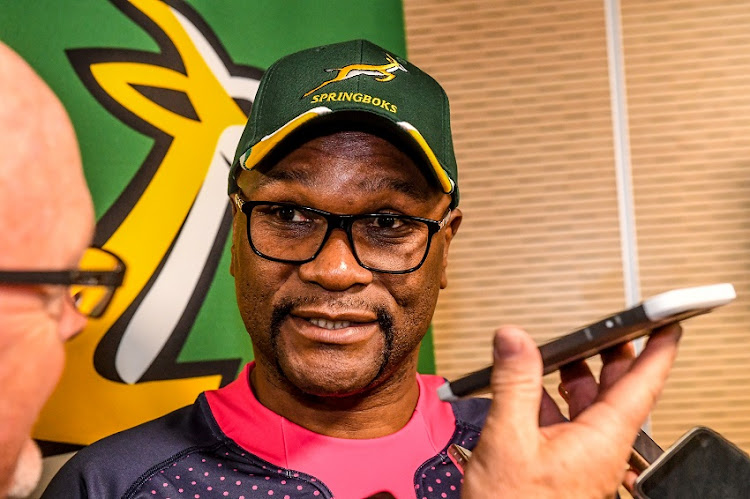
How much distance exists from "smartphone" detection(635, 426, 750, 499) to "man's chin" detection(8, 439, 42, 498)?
667mm

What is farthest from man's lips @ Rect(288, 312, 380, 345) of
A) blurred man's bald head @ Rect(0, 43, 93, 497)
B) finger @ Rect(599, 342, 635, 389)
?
blurred man's bald head @ Rect(0, 43, 93, 497)

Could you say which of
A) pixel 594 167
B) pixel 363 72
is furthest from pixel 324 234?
pixel 594 167

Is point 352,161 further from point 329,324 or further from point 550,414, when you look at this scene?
point 550,414

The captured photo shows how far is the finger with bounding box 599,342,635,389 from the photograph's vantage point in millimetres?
944

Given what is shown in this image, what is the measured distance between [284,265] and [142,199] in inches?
16.4

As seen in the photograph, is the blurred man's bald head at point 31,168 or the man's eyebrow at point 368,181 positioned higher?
the man's eyebrow at point 368,181

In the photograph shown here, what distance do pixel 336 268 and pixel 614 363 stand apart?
1.31 ft

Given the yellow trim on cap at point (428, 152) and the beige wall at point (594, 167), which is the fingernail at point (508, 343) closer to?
the yellow trim on cap at point (428, 152)

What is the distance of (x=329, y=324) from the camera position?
3.68ft

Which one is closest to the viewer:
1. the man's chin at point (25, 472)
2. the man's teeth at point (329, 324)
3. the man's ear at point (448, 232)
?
the man's chin at point (25, 472)

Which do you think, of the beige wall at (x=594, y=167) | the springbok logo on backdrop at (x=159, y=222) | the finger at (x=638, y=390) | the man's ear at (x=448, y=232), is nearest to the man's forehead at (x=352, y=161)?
the man's ear at (x=448, y=232)

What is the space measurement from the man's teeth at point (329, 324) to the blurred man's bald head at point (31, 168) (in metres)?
0.53

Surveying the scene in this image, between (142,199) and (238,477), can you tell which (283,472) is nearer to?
(238,477)

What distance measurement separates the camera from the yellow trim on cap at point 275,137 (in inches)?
43.2
